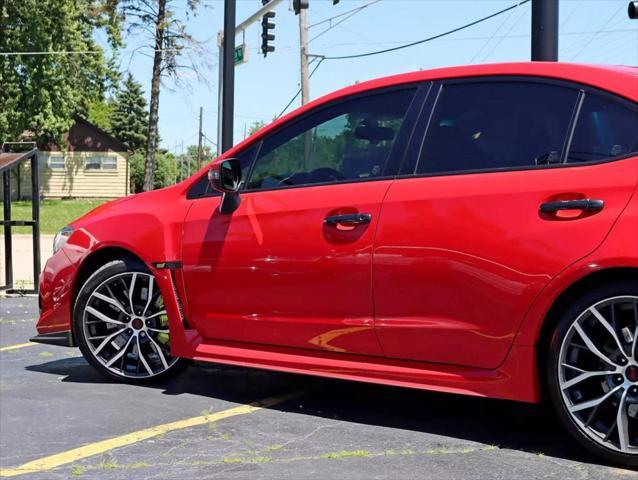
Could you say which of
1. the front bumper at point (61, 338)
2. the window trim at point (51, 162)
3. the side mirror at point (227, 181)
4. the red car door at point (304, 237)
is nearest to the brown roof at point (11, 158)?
the front bumper at point (61, 338)

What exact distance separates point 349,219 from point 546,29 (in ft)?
10.4

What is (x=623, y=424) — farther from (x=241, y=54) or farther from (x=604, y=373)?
(x=241, y=54)

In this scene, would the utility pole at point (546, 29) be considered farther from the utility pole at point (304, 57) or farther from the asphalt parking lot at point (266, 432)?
the utility pole at point (304, 57)

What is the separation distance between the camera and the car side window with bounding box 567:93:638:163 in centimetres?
329

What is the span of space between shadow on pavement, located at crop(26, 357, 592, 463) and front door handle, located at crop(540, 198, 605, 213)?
42.1 inches

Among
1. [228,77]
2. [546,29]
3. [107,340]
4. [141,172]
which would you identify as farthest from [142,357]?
[141,172]

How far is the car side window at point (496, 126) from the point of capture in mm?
3494

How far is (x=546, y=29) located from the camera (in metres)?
6.07

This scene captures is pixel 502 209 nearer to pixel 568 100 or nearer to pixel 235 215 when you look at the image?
pixel 568 100

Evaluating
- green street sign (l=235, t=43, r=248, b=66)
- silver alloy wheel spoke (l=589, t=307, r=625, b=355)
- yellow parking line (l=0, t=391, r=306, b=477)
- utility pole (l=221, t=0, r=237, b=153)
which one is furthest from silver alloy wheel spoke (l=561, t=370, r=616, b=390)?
green street sign (l=235, t=43, r=248, b=66)

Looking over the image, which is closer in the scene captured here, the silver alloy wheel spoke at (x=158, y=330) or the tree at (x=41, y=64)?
the silver alloy wheel spoke at (x=158, y=330)

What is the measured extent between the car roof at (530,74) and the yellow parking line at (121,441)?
1.61 m

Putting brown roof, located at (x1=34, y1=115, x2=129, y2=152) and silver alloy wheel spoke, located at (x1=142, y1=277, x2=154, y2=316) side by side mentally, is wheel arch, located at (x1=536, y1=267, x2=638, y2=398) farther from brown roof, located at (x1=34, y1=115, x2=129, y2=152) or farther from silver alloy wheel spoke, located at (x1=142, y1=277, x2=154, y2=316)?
brown roof, located at (x1=34, y1=115, x2=129, y2=152)

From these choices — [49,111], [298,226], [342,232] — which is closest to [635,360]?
[342,232]
